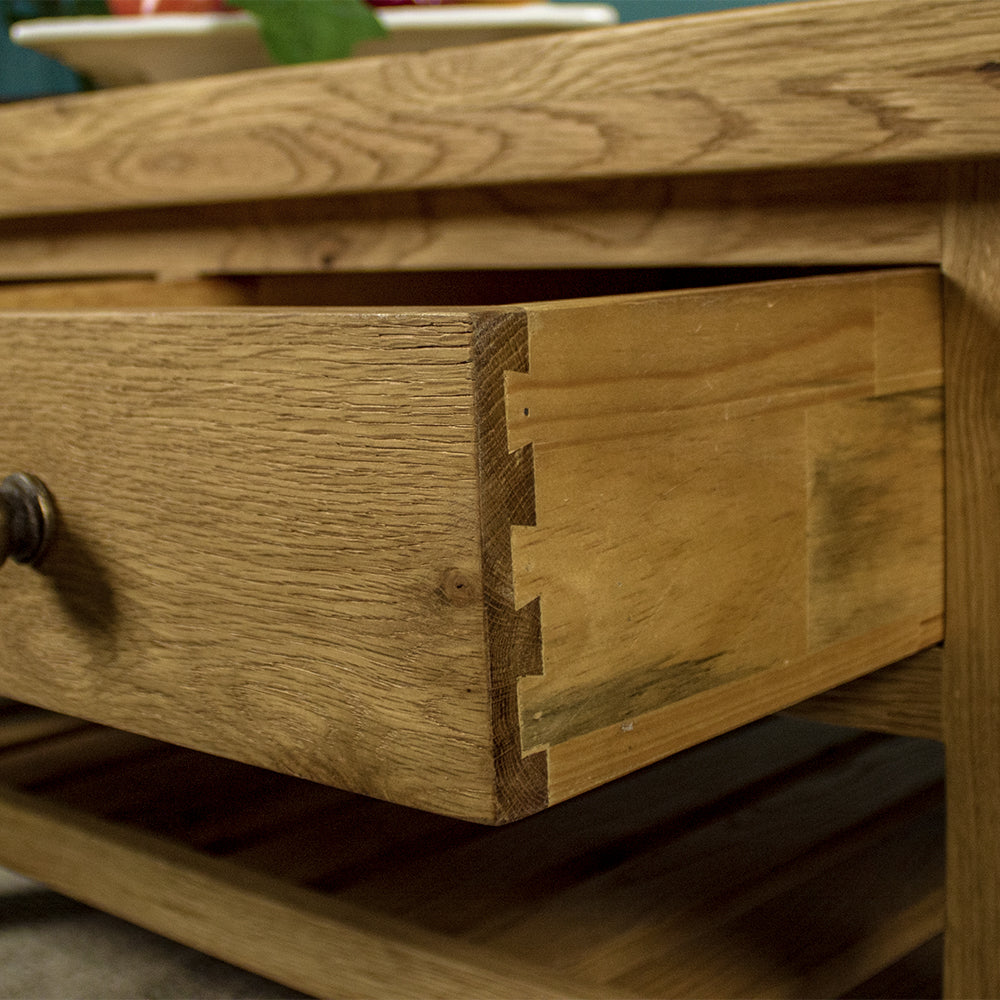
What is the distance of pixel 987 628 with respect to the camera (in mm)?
646

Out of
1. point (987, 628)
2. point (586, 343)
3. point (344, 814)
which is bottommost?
point (344, 814)

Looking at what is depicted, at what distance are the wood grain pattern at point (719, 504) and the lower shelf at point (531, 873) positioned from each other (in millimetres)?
212

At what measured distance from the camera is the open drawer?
450 mm

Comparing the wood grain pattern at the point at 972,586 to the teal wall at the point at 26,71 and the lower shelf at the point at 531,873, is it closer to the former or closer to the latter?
the lower shelf at the point at 531,873

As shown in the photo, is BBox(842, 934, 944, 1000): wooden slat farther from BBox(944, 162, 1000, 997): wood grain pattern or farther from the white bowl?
the white bowl

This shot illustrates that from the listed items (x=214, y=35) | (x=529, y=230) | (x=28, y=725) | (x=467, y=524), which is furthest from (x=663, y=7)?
(x=467, y=524)

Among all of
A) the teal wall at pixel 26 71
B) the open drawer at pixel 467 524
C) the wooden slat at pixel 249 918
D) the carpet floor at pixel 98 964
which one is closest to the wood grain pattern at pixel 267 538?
the open drawer at pixel 467 524

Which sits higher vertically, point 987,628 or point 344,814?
point 987,628

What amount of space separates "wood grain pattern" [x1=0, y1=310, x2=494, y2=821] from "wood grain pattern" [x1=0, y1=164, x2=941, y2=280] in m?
0.29

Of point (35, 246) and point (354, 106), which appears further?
point (35, 246)

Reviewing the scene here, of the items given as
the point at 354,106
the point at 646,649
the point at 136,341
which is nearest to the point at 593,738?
the point at 646,649

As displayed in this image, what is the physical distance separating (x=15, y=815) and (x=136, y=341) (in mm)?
481

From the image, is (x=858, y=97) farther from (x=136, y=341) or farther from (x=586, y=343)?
(x=136, y=341)

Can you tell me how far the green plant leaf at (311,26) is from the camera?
0.93 m
